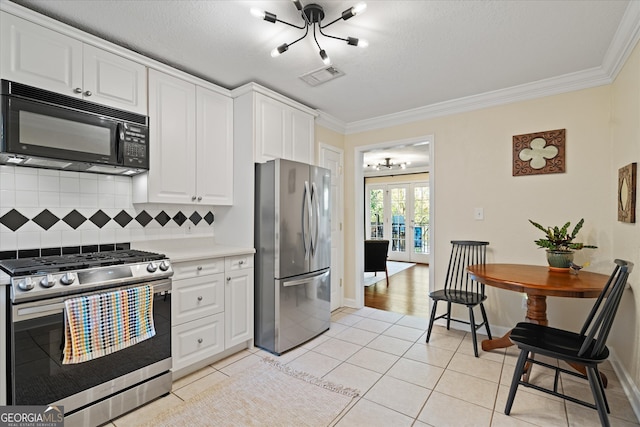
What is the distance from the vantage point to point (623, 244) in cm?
230

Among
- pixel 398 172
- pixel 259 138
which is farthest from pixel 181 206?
pixel 398 172

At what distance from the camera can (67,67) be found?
2016 mm

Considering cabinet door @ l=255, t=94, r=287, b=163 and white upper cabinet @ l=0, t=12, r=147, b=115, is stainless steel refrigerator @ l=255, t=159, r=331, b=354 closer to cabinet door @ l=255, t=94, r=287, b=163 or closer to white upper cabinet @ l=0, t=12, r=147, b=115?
Result: cabinet door @ l=255, t=94, r=287, b=163

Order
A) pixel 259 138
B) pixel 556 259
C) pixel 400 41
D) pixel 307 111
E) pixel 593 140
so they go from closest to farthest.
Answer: pixel 400 41
pixel 556 259
pixel 593 140
pixel 259 138
pixel 307 111

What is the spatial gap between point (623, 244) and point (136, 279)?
3406mm

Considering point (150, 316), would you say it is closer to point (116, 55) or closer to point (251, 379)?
point (251, 379)

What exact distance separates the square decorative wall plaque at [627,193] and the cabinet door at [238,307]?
286cm

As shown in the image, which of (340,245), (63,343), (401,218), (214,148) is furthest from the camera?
(401,218)

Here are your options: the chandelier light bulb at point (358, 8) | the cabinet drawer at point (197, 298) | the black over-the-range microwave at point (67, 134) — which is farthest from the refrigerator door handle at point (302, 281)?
the chandelier light bulb at point (358, 8)

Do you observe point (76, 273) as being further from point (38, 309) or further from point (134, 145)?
point (134, 145)

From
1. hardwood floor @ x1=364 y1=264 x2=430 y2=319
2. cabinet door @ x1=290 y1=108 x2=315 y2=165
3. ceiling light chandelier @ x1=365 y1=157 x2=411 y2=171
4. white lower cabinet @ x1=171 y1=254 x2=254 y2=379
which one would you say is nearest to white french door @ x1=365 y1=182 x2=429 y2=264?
ceiling light chandelier @ x1=365 y1=157 x2=411 y2=171

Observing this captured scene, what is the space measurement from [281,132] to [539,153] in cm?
249

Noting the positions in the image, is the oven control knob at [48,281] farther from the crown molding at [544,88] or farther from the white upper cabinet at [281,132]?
the crown molding at [544,88]

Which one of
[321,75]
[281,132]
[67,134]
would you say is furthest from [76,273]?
[321,75]
